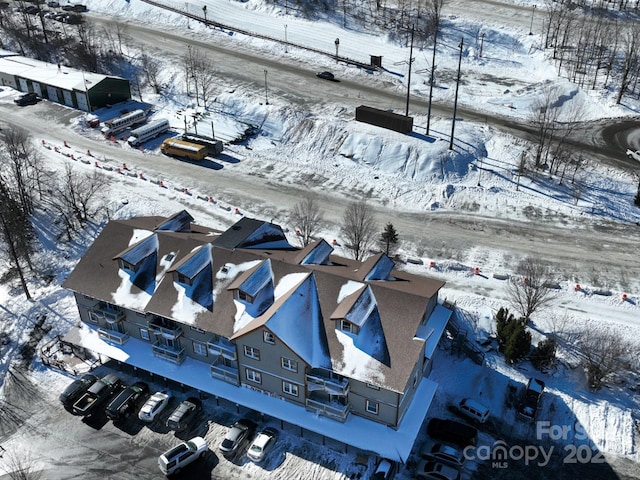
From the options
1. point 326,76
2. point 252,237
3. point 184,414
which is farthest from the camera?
point 326,76

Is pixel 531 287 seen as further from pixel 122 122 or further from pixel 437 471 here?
pixel 122 122

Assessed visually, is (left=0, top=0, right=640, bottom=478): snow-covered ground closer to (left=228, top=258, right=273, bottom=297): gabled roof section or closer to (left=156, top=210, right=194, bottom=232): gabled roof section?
(left=156, top=210, right=194, bottom=232): gabled roof section

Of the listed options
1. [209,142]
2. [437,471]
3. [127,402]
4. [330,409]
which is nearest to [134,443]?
[127,402]

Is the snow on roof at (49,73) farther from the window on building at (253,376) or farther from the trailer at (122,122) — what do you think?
the window on building at (253,376)

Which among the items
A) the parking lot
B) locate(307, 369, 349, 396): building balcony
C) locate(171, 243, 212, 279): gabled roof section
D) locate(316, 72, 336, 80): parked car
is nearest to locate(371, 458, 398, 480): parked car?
the parking lot

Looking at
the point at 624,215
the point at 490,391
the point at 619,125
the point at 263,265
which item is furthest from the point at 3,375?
the point at 619,125

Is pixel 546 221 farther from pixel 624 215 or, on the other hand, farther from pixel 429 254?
pixel 429 254
